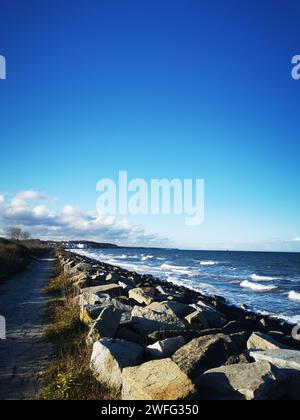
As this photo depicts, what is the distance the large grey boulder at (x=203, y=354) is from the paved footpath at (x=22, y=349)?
2.44m

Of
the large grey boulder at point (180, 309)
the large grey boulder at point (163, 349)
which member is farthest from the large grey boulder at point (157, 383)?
the large grey boulder at point (180, 309)

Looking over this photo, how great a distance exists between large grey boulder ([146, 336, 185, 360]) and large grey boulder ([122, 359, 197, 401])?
1209 mm

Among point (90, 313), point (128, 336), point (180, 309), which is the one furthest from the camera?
point (180, 309)

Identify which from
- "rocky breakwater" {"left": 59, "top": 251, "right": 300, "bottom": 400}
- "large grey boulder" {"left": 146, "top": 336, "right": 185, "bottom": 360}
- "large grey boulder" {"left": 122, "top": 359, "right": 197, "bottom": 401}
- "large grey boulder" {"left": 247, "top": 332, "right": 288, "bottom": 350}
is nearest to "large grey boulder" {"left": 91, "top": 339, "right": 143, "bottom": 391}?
"rocky breakwater" {"left": 59, "top": 251, "right": 300, "bottom": 400}

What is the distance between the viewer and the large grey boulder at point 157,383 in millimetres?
4691

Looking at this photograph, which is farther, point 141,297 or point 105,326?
point 141,297

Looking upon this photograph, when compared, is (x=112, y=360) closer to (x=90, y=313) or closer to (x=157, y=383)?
(x=157, y=383)

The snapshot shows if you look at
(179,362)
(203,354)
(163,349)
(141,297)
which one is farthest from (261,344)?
(141,297)

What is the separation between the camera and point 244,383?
16.4 ft

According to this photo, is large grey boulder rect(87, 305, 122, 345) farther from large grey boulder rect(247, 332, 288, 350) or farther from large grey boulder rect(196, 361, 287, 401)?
large grey boulder rect(247, 332, 288, 350)

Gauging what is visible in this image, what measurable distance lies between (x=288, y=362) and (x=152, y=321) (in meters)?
3.48
